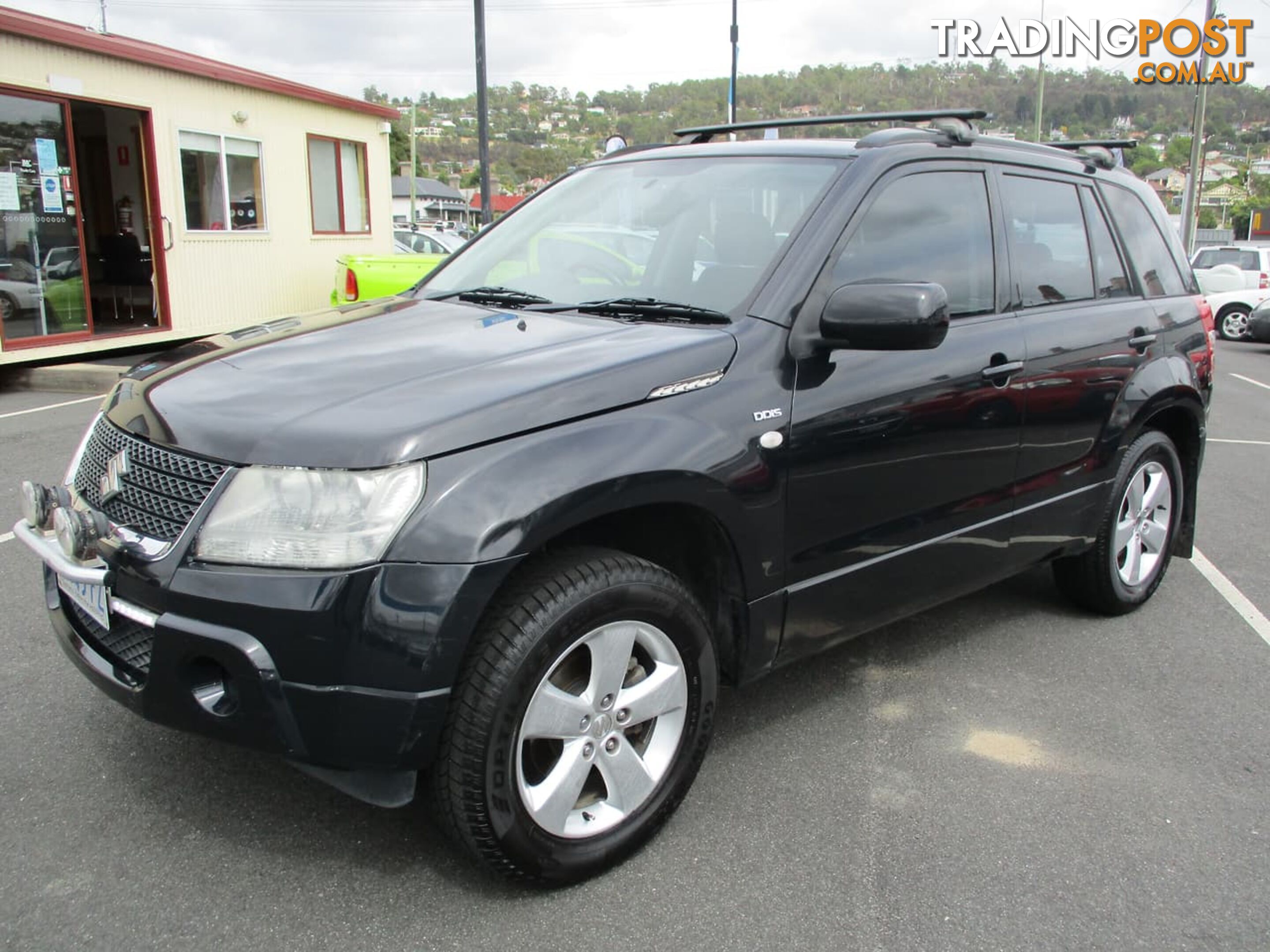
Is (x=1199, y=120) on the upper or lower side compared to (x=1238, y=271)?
upper

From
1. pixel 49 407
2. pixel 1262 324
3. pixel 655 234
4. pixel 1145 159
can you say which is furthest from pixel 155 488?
pixel 1145 159

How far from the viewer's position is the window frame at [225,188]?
1276 centimetres

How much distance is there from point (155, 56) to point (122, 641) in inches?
456

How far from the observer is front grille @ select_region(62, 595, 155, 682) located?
241cm

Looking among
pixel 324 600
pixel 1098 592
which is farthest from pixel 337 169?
pixel 324 600

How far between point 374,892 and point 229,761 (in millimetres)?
785

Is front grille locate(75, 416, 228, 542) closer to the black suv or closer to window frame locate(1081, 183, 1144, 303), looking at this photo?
the black suv

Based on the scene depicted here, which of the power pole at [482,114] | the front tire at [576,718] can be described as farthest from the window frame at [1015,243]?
the power pole at [482,114]

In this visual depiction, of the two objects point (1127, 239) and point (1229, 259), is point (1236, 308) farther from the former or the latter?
point (1127, 239)

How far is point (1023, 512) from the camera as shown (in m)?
3.73

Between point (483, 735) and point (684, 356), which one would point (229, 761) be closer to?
point (483, 735)

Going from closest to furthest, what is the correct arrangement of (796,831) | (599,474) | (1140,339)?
(599,474) → (796,831) → (1140,339)

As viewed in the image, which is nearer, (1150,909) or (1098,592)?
(1150,909)

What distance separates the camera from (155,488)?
2.43 metres
